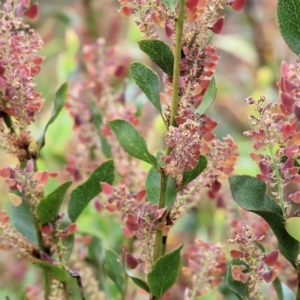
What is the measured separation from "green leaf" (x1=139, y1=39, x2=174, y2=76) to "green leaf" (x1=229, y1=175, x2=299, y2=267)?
0.30ft

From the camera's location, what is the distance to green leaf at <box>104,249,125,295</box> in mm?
461

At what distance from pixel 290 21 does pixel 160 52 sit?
0.10 m

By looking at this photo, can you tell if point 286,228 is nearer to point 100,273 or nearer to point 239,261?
point 239,261

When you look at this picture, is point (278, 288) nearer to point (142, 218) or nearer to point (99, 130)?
point (142, 218)

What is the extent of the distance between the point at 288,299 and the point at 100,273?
0.78ft

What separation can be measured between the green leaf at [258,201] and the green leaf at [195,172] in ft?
0.11

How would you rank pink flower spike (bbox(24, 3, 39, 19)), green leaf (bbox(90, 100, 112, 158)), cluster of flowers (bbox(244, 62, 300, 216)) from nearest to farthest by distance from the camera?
cluster of flowers (bbox(244, 62, 300, 216)) → pink flower spike (bbox(24, 3, 39, 19)) → green leaf (bbox(90, 100, 112, 158))

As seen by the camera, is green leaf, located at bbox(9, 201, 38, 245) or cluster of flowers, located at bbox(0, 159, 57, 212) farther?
green leaf, located at bbox(9, 201, 38, 245)

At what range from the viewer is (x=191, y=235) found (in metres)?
1.29

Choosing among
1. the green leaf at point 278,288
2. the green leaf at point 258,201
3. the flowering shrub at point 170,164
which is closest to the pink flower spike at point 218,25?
the flowering shrub at point 170,164

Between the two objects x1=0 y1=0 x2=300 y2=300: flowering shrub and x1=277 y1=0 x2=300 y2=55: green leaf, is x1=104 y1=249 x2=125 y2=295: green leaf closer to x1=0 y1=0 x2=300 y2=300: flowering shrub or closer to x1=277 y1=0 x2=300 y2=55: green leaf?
x1=0 y1=0 x2=300 y2=300: flowering shrub

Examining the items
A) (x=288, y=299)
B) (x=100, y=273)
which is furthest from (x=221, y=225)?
(x=288, y=299)

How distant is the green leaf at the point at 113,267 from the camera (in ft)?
1.51

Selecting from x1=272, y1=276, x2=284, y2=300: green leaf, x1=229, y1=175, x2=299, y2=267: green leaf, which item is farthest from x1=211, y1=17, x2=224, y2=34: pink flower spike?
x1=272, y1=276, x2=284, y2=300: green leaf
